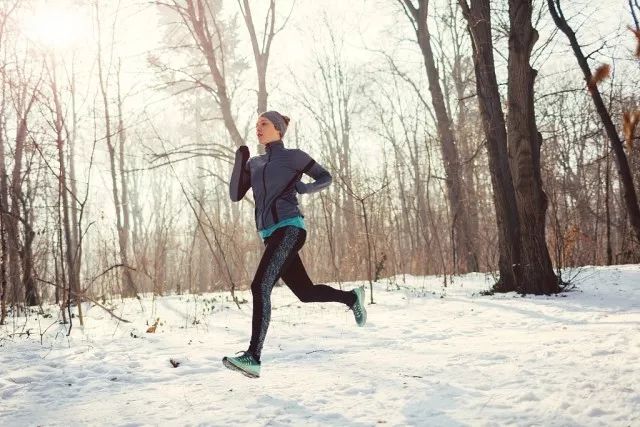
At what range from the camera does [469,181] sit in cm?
1586

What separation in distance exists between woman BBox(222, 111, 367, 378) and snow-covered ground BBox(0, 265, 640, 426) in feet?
1.44

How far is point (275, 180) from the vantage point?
314 cm

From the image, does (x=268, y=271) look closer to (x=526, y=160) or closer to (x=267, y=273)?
(x=267, y=273)

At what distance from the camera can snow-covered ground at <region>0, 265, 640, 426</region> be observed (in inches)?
93.0

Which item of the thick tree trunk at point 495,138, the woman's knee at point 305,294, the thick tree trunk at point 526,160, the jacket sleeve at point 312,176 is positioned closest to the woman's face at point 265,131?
the jacket sleeve at point 312,176

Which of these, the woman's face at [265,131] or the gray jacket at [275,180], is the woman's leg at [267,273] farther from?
the woman's face at [265,131]

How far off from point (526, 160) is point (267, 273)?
4992 millimetres

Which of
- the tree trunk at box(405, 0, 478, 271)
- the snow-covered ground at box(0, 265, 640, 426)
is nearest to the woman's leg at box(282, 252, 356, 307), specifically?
the snow-covered ground at box(0, 265, 640, 426)

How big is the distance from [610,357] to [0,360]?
4742mm

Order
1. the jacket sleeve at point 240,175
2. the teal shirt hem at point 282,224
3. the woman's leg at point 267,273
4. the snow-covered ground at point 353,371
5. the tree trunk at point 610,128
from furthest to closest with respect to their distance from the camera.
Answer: the tree trunk at point 610,128 < the jacket sleeve at point 240,175 < the teal shirt hem at point 282,224 < the woman's leg at point 267,273 < the snow-covered ground at point 353,371

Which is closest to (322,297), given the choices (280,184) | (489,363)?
(280,184)

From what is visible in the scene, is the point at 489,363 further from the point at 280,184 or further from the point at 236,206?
the point at 236,206

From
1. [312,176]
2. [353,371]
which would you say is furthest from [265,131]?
[353,371]

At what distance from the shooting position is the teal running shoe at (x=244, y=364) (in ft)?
9.36
